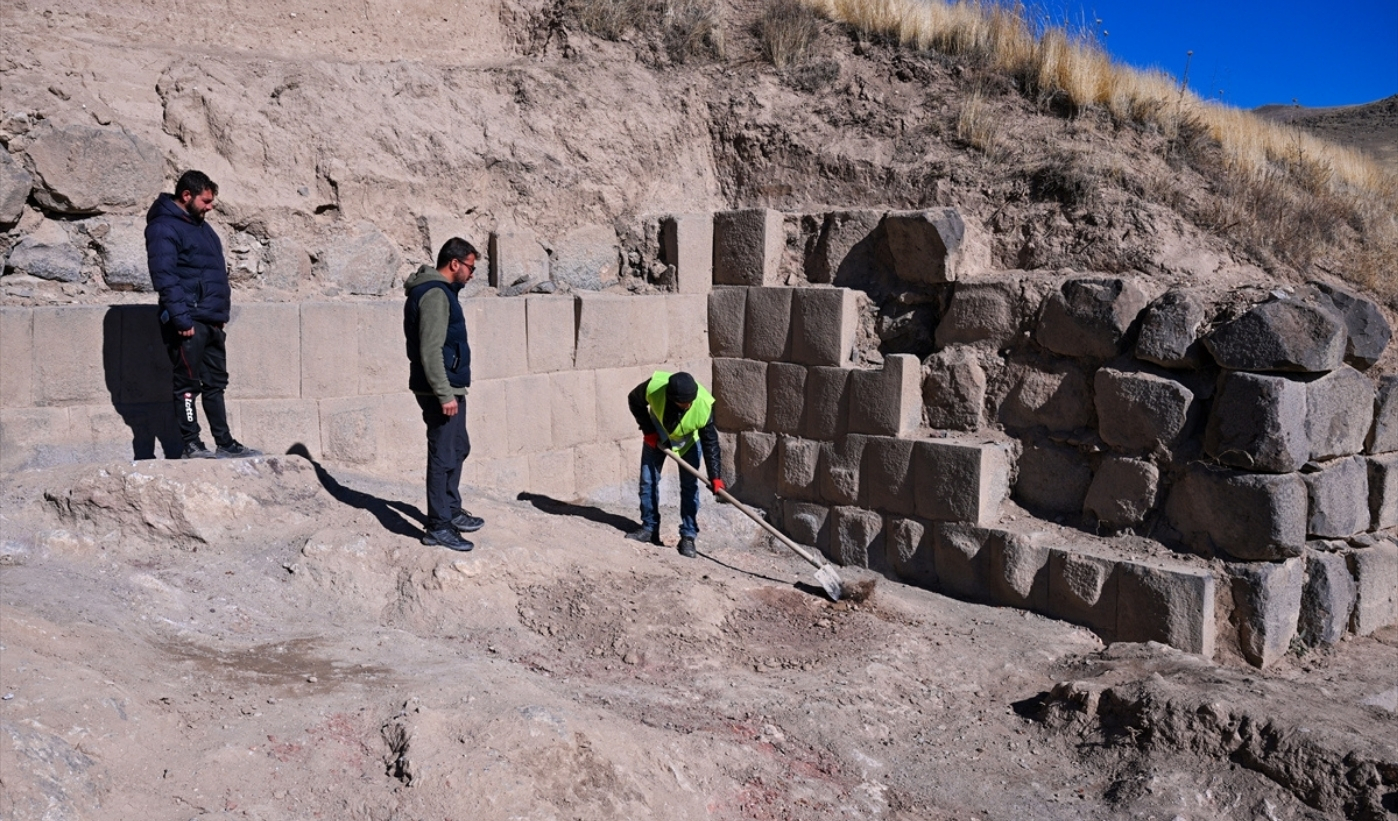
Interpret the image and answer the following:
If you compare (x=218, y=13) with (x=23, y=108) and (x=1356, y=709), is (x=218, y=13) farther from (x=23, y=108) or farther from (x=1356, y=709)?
(x=1356, y=709)

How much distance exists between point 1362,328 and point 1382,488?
1042 mm

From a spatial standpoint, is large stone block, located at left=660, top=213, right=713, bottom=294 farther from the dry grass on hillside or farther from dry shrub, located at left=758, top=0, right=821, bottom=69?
the dry grass on hillside

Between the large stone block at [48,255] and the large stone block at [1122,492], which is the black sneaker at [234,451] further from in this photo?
the large stone block at [1122,492]

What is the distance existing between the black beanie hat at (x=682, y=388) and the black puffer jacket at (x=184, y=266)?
2.58 meters

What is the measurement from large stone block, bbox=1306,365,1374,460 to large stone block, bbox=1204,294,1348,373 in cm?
14

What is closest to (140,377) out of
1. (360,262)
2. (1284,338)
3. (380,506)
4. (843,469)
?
(380,506)

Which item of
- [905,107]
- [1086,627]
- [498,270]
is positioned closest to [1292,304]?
[1086,627]

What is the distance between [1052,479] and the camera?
7.27m

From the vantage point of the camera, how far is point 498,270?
26.2 feet

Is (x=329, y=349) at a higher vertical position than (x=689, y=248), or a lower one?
lower

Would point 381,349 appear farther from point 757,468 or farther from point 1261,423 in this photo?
point 1261,423

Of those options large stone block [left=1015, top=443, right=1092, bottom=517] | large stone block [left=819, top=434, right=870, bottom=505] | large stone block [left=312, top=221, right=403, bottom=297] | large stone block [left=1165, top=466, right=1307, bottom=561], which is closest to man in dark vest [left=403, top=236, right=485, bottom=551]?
large stone block [left=312, top=221, right=403, bottom=297]

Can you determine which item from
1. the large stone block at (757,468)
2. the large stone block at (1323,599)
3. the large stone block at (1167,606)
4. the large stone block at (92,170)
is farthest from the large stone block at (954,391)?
the large stone block at (92,170)

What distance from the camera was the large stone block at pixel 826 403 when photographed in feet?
26.0
